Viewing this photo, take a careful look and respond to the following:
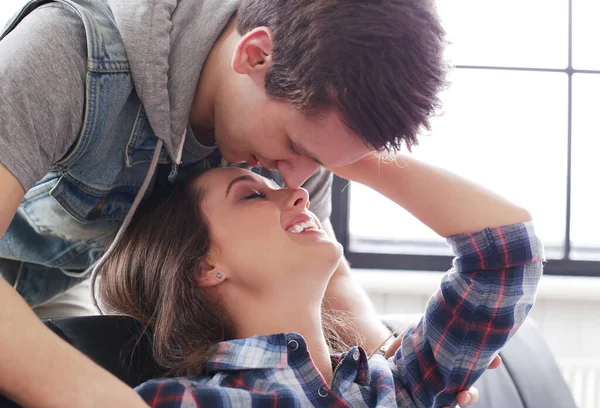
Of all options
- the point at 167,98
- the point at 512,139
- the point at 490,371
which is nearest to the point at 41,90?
the point at 167,98

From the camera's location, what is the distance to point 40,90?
99cm

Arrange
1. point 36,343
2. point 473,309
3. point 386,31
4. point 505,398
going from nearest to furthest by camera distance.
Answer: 1. point 36,343
2. point 386,31
3. point 473,309
4. point 505,398

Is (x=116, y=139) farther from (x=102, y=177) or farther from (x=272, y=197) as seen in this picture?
(x=272, y=197)

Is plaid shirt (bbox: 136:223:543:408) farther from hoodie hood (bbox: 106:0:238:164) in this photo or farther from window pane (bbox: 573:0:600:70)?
window pane (bbox: 573:0:600:70)

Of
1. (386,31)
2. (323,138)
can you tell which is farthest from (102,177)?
(386,31)

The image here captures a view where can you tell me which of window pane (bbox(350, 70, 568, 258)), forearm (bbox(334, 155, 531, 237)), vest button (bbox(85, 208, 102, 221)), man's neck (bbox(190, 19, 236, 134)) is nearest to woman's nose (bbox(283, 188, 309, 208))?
forearm (bbox(334, 155, 531, 237))

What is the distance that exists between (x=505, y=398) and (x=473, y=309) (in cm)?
38

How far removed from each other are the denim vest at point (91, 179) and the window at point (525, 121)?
128 cm

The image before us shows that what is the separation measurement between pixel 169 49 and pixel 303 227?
400 millimetres

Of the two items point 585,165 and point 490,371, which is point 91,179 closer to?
point 490,371

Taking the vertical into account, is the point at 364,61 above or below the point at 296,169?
above

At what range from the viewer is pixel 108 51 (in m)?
1.10

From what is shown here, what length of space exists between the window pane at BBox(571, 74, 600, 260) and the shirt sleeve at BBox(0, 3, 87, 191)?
2.03 metres

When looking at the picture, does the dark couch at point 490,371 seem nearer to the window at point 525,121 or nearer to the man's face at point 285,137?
the man's face at point 285,137
